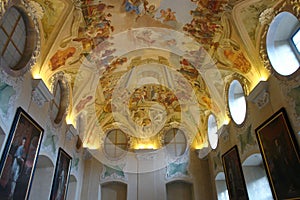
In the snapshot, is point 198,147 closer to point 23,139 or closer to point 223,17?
point 223,17

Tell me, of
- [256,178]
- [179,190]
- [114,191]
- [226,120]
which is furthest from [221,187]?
[114,191]

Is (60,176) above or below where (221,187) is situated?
above

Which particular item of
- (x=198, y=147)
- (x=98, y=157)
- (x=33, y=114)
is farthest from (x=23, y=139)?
(x=198, y=147)

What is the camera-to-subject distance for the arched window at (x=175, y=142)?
13.4 metres

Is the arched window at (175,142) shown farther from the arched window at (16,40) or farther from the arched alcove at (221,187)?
the arched window at (16,40)

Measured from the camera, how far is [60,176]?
28.8ft

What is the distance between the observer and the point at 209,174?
1251cm

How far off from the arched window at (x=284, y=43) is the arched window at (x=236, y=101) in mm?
2386

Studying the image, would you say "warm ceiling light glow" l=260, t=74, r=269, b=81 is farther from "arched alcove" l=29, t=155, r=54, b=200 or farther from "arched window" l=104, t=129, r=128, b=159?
"arched window" l=104, t=129, r=128, b=159

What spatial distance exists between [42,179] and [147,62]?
6802mm

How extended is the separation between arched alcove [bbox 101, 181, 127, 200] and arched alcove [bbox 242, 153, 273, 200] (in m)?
6.68

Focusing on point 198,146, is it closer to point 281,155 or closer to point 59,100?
point 281,155

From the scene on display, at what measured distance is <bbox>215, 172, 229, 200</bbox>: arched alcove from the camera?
435 inches

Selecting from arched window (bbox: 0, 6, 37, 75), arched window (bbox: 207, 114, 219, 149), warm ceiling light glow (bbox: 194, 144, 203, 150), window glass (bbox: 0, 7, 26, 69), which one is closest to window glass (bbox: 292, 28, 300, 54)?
arched window (bbox: 207, 114, 219, 149)
